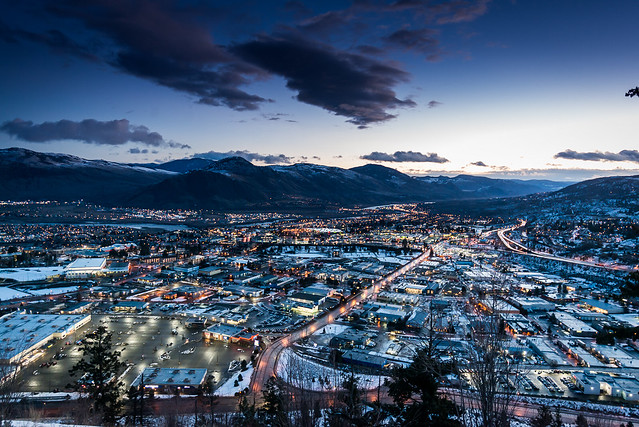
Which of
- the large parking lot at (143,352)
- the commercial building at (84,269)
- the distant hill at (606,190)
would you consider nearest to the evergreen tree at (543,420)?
the large parking lot at (143,352)

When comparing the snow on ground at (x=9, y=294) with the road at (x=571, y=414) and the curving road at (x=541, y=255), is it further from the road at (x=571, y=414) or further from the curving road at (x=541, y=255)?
the curving road at (x=541, y=255)

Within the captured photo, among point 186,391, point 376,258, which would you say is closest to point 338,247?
point 376,258

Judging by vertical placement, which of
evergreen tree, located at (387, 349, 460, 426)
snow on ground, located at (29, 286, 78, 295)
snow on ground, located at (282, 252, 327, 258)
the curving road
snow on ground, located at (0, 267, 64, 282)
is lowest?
snow on ground, located at (29, 286, 78, 295)

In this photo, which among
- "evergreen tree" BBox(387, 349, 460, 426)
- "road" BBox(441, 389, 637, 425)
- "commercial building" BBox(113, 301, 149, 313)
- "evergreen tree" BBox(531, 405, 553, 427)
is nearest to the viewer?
"evergreen tree" BBox(387, 349, 460, 426)

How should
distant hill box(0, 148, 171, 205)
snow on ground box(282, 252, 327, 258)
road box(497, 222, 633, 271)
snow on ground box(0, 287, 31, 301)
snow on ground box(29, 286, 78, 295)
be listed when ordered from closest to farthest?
snow on ground box(0, 287, 31, 301) → snow on ground box(29, 286, 78, 295) → road box(497, 222, 633, 271) → snow on ground box(282, 252, 327, 258) → distant hill box(0, 148, 171, 205)

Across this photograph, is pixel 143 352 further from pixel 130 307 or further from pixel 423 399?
pixel 423 399

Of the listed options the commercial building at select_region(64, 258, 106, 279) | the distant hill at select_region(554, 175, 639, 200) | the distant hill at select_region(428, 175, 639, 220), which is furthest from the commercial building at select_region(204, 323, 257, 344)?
the distant hill at select_region(554, 175, 639, 200)

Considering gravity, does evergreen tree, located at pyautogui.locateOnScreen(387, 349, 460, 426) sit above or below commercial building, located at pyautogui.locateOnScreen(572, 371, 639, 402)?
above

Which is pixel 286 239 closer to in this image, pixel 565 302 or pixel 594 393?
pixel 565 302

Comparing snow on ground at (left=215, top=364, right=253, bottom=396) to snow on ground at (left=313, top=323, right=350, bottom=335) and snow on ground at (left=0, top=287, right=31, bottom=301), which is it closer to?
snow on ground at (left=313, top=323, right=350, bottom=335)
